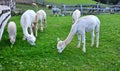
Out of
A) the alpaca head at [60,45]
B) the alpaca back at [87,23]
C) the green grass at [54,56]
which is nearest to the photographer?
the green grass at [54,56]

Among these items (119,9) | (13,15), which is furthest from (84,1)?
(13,15)

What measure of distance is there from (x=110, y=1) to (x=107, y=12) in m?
30.9

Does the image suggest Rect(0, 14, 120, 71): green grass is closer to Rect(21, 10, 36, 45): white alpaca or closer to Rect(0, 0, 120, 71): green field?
Rect(0, 0, 120, 71): green field

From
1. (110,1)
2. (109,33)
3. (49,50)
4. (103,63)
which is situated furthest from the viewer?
(110,1)

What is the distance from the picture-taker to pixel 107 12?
33.7 meters

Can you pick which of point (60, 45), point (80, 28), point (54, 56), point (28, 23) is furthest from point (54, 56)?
point (28, 23)

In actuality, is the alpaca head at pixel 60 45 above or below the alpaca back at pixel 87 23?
below

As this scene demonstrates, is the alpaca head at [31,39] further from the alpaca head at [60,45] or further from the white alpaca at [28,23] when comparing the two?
the alpaca head at [60,45]

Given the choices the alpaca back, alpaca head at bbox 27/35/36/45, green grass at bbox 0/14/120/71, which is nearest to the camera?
green grass at bbox 0/14/120/71

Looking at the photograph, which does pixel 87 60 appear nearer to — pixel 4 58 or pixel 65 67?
pixel 65 67

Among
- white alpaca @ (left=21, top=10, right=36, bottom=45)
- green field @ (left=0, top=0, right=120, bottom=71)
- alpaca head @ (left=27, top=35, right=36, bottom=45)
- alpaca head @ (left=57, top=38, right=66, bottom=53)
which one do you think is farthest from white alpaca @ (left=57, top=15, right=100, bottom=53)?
white alpaca @ (left=21, top=10, right=36, bottom=45)

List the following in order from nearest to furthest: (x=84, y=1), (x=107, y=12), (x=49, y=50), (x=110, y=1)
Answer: (x=49, y=50)
(x=107, y=12)
(x=84, y=1)
(x=110, y=1)

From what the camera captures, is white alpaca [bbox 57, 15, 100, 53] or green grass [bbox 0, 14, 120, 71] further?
white alpaca [bbox 57, 15, 100, 53]

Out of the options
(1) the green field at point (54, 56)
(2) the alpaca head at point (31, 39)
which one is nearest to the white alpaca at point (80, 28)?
(1) the green field at point (54, 56)
